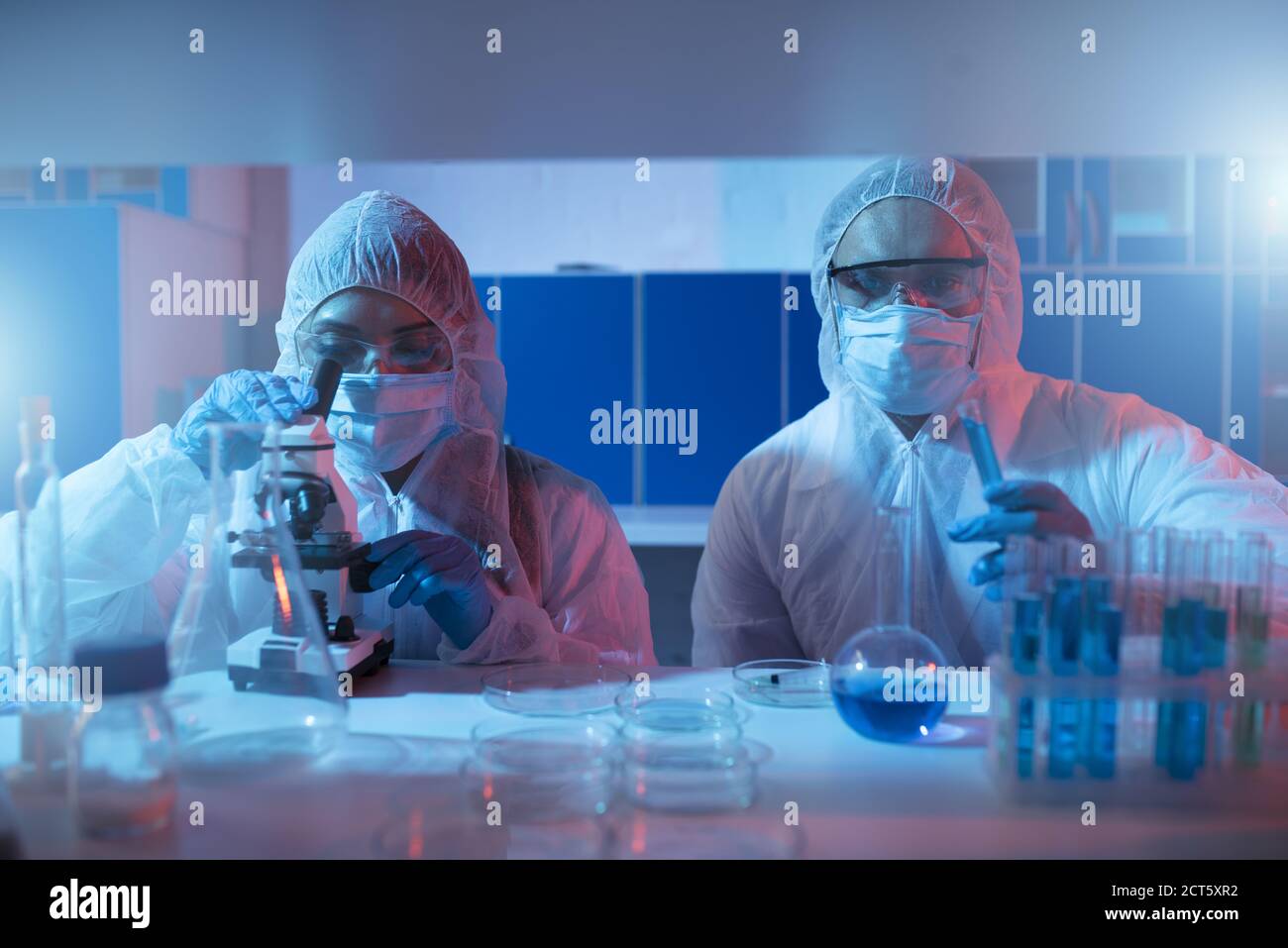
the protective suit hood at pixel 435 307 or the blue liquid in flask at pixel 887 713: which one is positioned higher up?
the protective suit hood at pixel 435 307

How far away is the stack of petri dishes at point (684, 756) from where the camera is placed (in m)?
0.75

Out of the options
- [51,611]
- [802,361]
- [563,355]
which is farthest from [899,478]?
[563,355]

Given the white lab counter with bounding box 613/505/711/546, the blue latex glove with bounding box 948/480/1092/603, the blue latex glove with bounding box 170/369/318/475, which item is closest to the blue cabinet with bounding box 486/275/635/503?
the white lab counter with bounding box 613/505/711/546

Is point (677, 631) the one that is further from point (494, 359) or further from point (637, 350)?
point (494, 359)

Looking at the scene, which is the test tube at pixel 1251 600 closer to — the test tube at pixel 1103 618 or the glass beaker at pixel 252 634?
the test tube at pixel 1103 618

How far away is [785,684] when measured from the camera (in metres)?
1.06

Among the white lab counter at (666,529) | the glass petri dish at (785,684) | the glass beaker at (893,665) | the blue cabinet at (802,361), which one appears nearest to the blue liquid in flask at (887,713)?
the glass beaker at (893,665)

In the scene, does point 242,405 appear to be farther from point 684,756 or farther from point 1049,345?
point 1049,345

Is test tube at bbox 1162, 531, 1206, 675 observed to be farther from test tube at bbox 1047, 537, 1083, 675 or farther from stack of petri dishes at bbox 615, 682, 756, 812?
stack of petri dishes at bbox 615, 682, 756, 812

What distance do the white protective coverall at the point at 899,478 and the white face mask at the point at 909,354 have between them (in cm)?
4

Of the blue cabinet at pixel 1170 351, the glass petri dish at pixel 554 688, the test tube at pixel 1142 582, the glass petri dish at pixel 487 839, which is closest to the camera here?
the glass petri dish at pixel 487 839

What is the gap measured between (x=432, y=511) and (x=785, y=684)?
798 mm

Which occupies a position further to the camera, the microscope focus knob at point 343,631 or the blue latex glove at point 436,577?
the blue latex glove at point 436,577

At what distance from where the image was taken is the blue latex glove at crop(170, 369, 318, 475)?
48.0 inches
